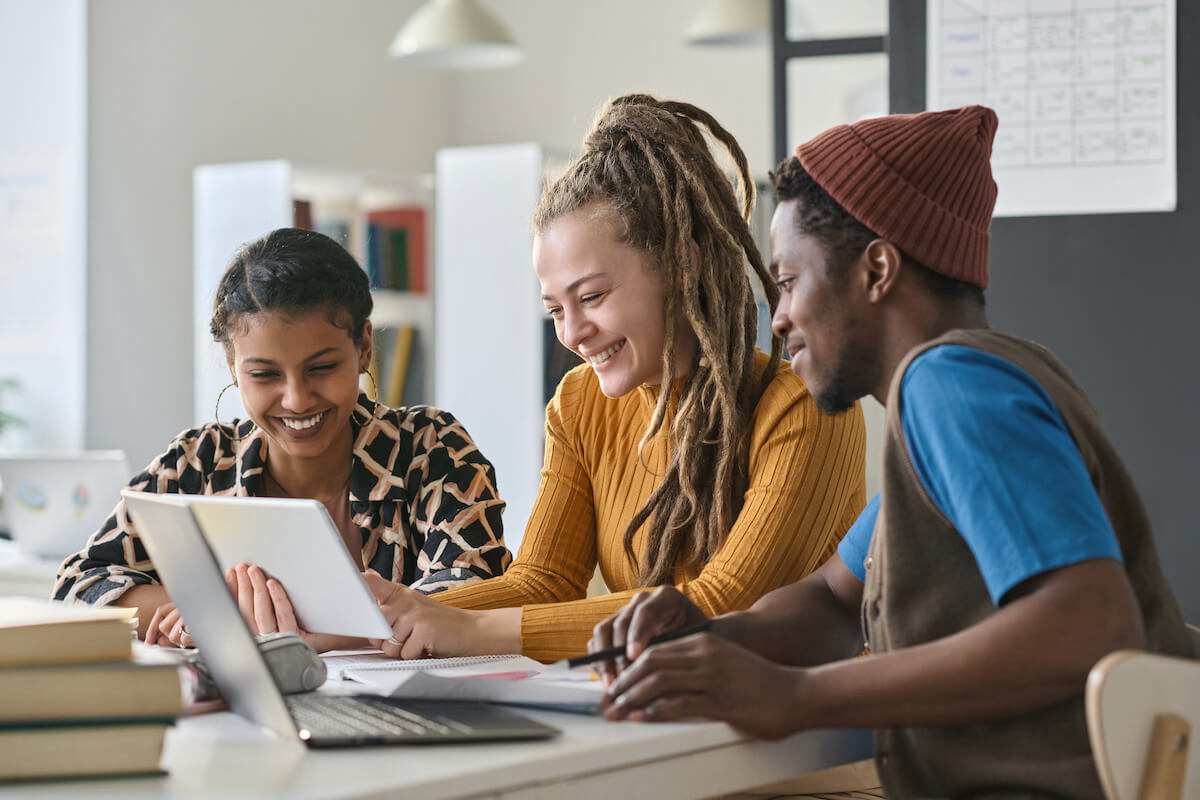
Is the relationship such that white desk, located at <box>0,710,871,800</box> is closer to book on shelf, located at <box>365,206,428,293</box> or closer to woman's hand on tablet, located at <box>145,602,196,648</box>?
woman's hand on tablet, located at <box>145,602,196,648</box>

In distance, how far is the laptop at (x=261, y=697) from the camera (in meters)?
1.04

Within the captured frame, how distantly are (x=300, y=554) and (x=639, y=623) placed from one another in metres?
0.34

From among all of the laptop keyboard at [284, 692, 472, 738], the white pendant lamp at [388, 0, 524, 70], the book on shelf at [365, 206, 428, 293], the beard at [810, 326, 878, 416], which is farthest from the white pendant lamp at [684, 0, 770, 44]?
the laptop keyboard at [284, 692, 472, 738]

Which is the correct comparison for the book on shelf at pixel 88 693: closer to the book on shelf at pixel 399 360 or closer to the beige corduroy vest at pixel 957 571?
the beige corduroy vest at pixel 957 571

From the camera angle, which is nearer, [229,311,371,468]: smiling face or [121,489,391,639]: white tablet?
[121,489,391,639]: white tablet

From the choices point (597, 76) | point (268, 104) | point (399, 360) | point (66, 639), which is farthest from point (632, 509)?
point (597, 76)

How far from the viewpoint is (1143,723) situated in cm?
97

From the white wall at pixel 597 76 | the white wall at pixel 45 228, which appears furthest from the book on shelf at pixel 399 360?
the white wall at pixel 597 76

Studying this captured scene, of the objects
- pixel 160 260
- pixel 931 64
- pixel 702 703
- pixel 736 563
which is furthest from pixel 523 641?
pixel 160 260

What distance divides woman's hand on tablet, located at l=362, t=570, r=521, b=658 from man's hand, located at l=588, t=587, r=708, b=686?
0.84 ft

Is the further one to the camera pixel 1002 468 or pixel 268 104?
pixel 268 104

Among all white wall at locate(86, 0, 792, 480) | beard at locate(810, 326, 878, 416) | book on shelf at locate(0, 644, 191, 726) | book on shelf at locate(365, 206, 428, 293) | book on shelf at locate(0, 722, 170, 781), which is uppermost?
white wall at locate(86, 0, 792, 480)

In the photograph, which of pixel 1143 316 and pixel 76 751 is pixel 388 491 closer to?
pixel 76 751

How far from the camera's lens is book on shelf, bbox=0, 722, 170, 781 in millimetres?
936
